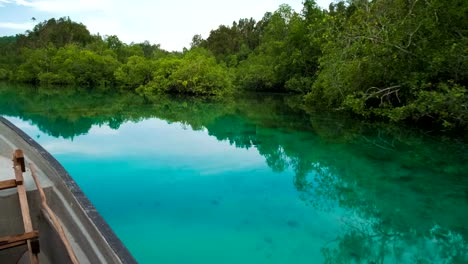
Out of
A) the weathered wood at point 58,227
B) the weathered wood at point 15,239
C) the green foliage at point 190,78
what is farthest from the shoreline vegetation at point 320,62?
the weathered wood at point 15,239

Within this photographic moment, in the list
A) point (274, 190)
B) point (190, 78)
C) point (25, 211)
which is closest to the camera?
point (25, 211)

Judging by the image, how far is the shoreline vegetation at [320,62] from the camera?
406 inches

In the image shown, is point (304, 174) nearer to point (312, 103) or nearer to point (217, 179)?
point (217, 179)

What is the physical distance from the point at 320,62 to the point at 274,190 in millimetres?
14528

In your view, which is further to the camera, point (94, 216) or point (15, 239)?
point (94, 216)

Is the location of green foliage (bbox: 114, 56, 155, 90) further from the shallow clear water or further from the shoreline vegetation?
the shallow clear water

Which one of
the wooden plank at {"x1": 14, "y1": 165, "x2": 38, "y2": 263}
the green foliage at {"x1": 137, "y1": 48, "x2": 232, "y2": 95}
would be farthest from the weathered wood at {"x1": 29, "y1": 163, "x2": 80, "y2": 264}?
the green foliage at {"x1": 137, "y1": 48, "x2": 232, "y2": 95}

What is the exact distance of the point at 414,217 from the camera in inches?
197

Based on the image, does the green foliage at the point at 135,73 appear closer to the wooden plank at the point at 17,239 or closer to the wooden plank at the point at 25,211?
the wooden plank at the point at 25,211

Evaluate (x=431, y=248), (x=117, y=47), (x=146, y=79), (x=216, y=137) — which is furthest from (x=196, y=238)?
(x=117, y=47)

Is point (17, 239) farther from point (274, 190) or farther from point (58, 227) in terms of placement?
point (274, 190)

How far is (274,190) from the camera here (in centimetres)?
619

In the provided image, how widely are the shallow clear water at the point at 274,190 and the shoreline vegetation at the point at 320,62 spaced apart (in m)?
1.40

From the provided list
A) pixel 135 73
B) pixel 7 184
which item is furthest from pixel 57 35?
pixel 7 184
